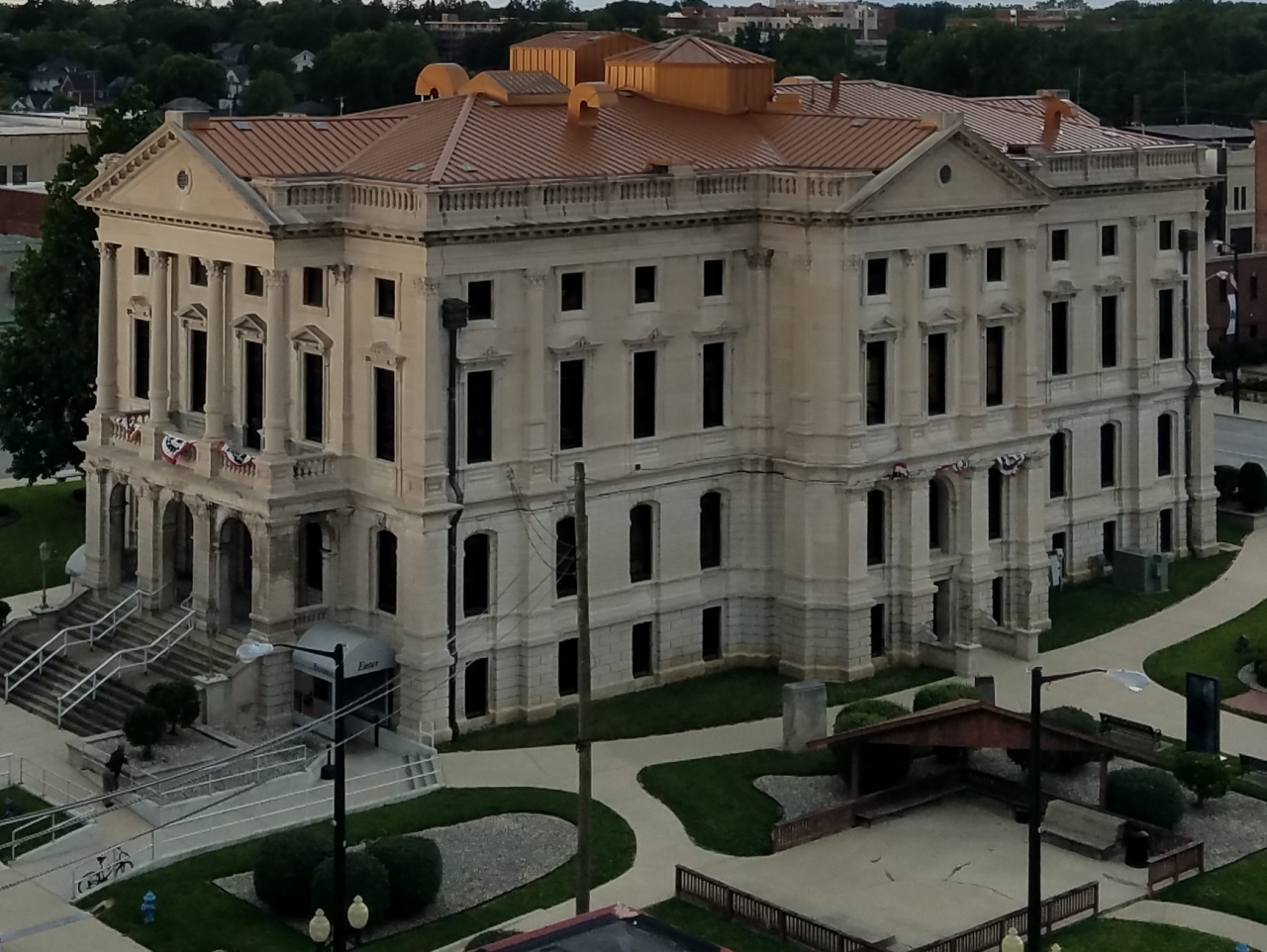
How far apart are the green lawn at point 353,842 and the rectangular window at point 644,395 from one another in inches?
480

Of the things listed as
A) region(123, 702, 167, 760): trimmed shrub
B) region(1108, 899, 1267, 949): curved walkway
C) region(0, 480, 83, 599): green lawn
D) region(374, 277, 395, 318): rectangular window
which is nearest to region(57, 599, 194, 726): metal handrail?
region(123, 702, 167, 760): trimmed shrub

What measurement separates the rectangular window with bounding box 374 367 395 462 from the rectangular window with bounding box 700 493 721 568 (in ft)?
33.2

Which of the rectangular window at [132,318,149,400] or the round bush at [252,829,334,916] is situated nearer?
the round bush at [252,829,334,916]

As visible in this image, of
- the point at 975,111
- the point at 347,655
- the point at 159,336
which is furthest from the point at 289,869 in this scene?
the point at 975,111

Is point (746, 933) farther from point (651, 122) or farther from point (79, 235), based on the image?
point (79, 235)

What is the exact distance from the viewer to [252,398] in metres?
61.5

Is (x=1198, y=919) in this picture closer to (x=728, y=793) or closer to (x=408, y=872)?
(x=728, y=793)

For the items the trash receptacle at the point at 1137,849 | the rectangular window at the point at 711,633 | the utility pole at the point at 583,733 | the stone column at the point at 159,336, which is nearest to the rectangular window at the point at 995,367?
the rectangular window at the point at 711,633

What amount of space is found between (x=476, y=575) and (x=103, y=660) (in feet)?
36.1

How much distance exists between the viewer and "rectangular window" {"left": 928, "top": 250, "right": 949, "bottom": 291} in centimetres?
6425

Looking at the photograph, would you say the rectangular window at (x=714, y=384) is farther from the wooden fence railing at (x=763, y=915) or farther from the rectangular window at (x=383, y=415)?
the wooden fence railing at (x=763, y=915)

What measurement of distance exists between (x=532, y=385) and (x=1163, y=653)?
840 inches

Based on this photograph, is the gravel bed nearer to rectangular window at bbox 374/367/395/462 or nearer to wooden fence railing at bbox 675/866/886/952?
wooden fence railing at bbox 675/866/886/952

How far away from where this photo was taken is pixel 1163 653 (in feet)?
217
